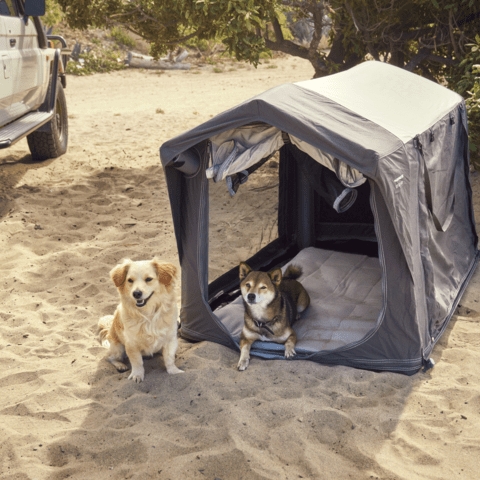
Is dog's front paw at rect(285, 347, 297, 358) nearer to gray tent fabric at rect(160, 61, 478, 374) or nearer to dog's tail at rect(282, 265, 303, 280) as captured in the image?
gray tent fabric at rect(160, 61, 478, 374)

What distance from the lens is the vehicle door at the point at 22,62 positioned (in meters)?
6.44

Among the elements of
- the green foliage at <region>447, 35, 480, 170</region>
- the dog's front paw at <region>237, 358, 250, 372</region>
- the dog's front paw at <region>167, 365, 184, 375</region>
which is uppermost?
the green foliage at <region>447, 35, 480, 170</region>

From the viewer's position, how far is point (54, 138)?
8703mm

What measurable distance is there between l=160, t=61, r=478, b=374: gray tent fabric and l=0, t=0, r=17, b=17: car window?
160 inches

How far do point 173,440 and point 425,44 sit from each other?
A: 6.81 metres

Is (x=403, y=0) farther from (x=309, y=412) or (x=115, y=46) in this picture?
(x=115, y=46)

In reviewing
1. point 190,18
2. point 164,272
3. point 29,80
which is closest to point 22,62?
point 29,80

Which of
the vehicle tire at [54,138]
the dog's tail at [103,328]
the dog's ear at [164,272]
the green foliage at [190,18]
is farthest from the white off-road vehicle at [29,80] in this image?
the dog's ear at [164,272]

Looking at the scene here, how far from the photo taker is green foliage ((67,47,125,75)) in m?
18.4

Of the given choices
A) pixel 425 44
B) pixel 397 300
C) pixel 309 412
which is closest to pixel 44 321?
pixel 309 412

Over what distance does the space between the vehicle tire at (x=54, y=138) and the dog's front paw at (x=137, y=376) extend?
19.2 ft

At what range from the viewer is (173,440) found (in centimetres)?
324

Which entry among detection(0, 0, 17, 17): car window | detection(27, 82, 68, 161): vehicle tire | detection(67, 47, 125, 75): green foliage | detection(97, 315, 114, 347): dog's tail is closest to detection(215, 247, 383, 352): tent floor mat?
detection(97, 315, 114, 347): dog's tail

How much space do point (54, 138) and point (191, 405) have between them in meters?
6.53
